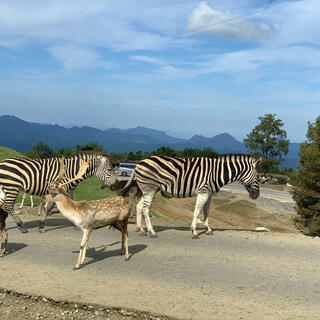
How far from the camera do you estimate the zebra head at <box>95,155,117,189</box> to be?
13.8 metres

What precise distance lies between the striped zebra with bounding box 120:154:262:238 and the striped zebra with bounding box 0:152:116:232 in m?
1.65

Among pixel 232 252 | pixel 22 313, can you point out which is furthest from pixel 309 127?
pixel 22 313

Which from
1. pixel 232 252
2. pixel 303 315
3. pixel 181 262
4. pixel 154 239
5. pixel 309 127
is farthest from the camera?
pixel 309 127

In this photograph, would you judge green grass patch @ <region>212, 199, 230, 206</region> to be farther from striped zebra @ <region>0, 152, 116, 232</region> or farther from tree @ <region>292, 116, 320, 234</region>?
striped zebra @ <region>0, 152, 116, 232</region>

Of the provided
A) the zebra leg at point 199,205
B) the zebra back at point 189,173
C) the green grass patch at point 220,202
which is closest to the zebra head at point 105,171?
the zebra back at point 189,173

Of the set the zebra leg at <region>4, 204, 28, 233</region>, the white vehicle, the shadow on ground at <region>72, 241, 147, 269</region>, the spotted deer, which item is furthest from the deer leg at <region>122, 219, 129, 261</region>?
the white vehicle

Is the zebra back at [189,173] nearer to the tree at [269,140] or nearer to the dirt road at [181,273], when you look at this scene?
the dirt road at [181,273]

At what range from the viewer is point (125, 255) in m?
9.91

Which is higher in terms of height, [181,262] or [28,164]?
[28,164]

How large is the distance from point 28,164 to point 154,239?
17.6ft

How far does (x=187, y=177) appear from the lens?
1248 centimetres

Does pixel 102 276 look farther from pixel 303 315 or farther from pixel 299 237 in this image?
pixel 299 237

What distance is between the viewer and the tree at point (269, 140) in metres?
62.8

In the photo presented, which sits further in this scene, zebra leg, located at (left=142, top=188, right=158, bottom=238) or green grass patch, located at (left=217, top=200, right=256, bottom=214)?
green grass patch, located at (left=217, top=200, right=256, bottom=214)
